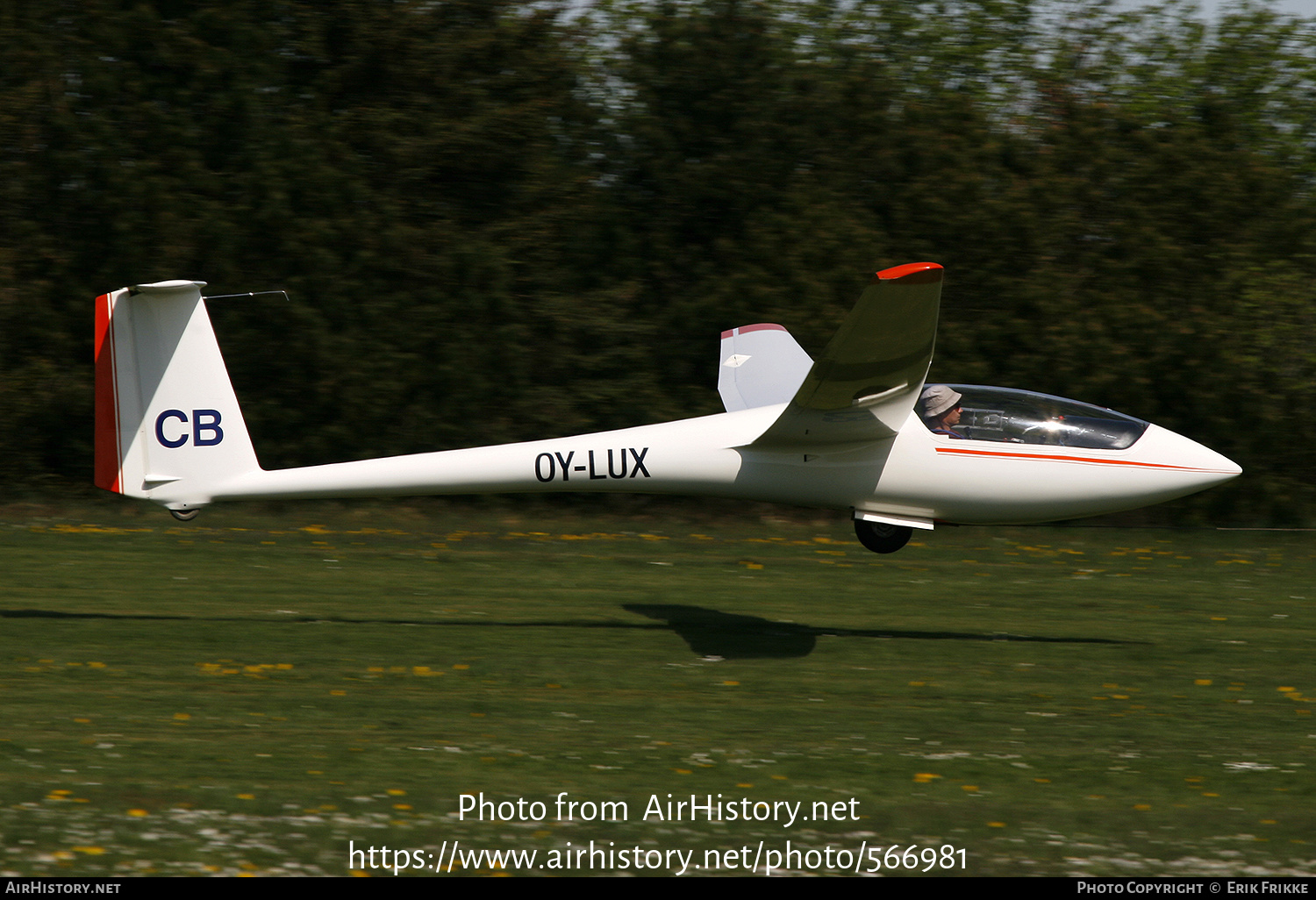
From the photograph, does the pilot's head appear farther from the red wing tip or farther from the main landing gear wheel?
the red wing tip

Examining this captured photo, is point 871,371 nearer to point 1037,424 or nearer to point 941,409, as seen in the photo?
point 941,409

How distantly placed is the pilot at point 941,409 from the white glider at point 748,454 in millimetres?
36

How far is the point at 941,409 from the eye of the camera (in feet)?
37.2

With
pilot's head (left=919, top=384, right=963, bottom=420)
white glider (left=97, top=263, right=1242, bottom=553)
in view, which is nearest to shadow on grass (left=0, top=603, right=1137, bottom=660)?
white glider (left=97, top=263, right=1242, bottom=553)

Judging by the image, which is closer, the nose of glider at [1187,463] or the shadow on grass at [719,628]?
the nose of glider at [1187,463]

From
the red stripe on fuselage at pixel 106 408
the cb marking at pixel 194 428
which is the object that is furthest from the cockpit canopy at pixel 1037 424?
the red stripe on fuselage at pixel 106 408

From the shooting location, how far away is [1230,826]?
25.6 ft

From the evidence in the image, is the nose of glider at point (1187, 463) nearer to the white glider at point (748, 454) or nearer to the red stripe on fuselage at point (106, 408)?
the white glider at point (748, 454)

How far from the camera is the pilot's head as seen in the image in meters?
11.3

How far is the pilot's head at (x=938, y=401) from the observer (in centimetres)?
1134

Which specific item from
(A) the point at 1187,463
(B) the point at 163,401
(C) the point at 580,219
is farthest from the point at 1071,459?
(C) the point at 580,219

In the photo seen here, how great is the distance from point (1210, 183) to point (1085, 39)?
424cm

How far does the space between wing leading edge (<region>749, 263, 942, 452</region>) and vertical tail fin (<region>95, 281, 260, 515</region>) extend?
4887 millimetres

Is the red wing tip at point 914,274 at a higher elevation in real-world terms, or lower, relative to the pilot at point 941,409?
higher
